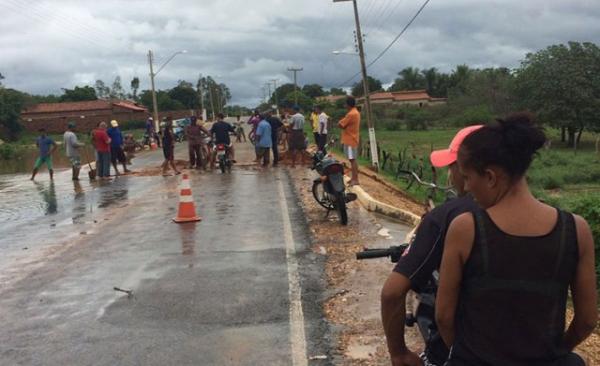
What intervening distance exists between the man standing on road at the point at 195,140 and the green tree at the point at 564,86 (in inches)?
1641

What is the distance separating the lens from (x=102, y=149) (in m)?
19.4

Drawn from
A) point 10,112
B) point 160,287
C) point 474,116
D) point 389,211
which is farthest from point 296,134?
point 10,112

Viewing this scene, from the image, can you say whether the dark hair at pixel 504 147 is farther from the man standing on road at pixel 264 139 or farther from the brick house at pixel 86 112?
the brick house at pixel 86 112

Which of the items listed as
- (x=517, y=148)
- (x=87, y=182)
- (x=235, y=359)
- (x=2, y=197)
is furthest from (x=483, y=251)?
(x=87, y=182)

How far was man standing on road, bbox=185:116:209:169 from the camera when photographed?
20.6 m

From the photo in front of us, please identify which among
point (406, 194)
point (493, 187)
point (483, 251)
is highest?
point (493, 187)

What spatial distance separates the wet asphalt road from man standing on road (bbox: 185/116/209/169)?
7736 millimetres

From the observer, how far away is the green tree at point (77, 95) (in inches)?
4094

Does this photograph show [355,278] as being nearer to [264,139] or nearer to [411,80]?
[264,139]

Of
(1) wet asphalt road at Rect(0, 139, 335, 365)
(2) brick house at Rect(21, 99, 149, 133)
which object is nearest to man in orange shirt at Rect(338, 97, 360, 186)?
(1) wet asphalt road at Rect(0, 139, 335, 365)

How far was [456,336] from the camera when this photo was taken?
2.29m

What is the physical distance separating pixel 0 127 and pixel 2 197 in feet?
186

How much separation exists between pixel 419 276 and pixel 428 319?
54 cm

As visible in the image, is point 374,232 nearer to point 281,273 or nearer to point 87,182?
point 281,273
